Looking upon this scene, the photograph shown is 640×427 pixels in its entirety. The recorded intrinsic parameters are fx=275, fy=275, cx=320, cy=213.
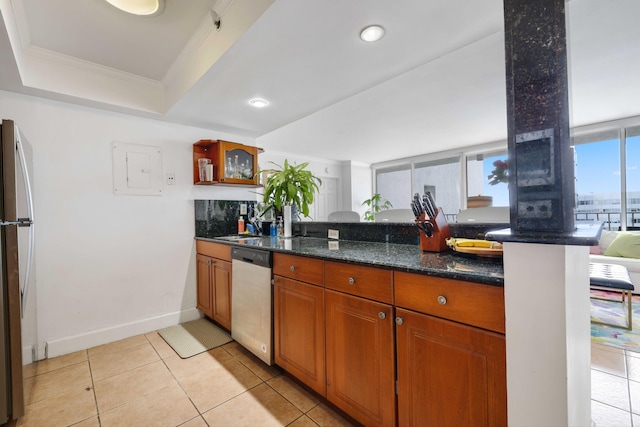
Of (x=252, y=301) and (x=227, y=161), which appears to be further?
(x=227, y=161)

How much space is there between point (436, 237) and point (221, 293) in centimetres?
186

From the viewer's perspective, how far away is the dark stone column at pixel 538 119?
792mm

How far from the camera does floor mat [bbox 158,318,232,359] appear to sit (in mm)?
2228

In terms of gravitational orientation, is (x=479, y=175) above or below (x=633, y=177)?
above

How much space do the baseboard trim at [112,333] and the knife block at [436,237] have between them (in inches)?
97.1

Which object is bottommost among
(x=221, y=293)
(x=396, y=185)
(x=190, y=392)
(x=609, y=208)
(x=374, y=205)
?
(x=190, y=392)

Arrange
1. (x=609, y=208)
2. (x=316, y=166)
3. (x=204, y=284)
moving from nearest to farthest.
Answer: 1. (x=204, y=284)
2. (x=609, y=208)
3. (x=316, y=166)

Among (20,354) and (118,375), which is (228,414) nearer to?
(118,375)

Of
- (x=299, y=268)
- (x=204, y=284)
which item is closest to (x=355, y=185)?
(x=204, y=284)

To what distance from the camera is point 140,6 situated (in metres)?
1.58

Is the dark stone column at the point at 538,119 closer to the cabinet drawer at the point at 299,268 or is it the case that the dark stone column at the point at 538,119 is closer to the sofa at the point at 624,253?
the cabinet drawer at the point at 299,268

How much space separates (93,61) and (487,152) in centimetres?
599

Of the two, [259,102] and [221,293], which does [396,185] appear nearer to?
[259,102]

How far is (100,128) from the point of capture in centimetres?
240
